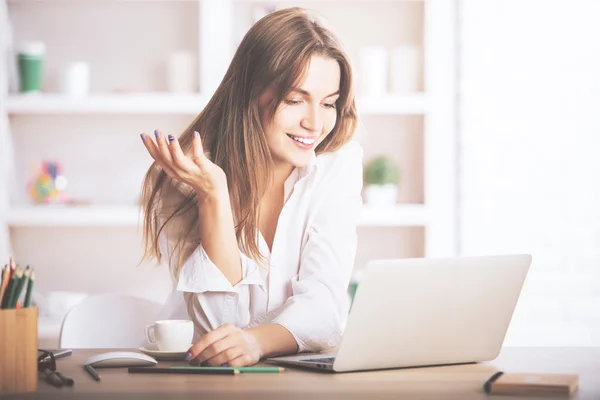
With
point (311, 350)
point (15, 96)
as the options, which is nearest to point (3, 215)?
point (15, 96)

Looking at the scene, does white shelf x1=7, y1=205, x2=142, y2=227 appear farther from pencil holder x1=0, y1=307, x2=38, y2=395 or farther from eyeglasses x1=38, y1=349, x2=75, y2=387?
pencil holder x1=0, y1=307, x2=38, y2=395

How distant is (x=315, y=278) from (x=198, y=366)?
0.44 m

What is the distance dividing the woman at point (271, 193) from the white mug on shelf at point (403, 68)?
1790 mm

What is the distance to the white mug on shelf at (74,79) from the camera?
362 cm

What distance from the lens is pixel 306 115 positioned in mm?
1839

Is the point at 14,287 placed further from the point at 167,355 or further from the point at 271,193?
the point at 271,193

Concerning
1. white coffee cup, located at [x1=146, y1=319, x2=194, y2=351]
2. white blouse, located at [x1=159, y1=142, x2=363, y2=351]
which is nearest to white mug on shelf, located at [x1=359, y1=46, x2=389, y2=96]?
white blouse, located at [x1=159, y1=142, x2=363, y2=351]

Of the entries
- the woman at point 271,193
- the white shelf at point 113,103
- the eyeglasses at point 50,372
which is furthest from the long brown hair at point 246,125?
the white shelf at point 113,103

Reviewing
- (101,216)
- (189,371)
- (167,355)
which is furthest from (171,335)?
(101,216)

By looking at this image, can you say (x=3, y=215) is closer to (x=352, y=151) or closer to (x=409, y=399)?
(x=352, y=151)

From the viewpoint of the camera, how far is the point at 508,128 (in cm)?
376

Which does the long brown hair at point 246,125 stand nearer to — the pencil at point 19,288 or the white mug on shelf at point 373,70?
the pencil at point 19,288

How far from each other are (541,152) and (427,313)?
8.73ft

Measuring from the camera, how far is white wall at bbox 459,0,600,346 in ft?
12.2
